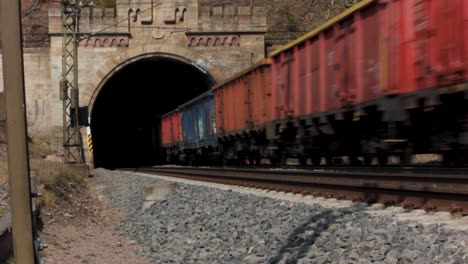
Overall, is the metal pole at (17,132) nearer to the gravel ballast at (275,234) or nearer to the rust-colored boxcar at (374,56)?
the gravel ballast at (275,234)

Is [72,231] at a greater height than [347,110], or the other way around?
[347,110]

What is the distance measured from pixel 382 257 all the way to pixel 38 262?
119 inches

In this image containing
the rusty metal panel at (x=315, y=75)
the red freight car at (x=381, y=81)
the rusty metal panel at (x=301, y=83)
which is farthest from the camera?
the rusty metal panel at (x=301, y=83)

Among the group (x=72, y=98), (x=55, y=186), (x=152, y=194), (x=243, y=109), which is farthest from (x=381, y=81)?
(x=72, y=98)

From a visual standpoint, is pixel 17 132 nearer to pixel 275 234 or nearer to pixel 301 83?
pixel 275 234

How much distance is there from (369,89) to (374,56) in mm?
650

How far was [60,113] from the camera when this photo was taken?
130 ft

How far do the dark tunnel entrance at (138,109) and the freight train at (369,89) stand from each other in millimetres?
26596

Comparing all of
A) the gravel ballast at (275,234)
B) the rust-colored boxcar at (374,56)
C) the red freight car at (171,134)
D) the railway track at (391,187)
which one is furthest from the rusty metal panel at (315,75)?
the red freight car at (171,134)

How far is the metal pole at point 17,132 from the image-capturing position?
2.51m

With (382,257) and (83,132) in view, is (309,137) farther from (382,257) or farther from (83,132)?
(83,132)

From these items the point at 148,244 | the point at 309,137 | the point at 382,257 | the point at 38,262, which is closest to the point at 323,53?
the point at 309,137

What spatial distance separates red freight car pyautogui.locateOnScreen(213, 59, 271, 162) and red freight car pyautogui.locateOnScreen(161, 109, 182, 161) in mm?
10455

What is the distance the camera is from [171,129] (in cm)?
4003
